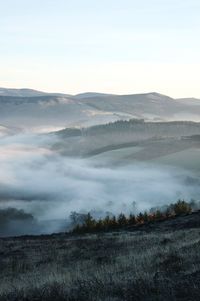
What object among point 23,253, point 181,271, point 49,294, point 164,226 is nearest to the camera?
point 49,294

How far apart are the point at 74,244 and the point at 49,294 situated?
30738mm

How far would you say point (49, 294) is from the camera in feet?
51.6

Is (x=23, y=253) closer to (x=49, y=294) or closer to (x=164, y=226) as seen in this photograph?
(x=164, y=226)

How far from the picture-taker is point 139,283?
51.6 feet

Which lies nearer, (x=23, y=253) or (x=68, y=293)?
(x=68, y=293)

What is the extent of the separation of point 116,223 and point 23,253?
44.7 m

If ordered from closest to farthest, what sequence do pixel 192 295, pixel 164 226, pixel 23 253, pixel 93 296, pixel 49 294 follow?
pixel 192 295 → pixel 93 296 → pixel 49 294 → pixel 23 253 → pixel 164 226

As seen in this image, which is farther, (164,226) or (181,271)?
(164,226)

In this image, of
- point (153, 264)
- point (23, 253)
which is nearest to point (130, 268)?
point (153, 264)

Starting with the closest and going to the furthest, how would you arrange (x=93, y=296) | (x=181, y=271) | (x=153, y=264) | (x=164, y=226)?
1. (x=93, y=296)
2. (x=181, y=271)
3. (x=153, y=264)
4. (x=164, y=226)

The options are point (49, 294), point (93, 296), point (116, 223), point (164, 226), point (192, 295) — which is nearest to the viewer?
point (192, 295)

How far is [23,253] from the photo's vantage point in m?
43.9

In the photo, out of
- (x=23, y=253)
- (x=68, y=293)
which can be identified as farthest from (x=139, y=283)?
(x=23, y=253)

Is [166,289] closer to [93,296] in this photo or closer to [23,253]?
[93,296]
